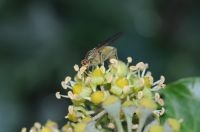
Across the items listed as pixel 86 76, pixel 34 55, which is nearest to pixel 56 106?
pixel 34 55

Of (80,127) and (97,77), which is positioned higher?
(97,77)

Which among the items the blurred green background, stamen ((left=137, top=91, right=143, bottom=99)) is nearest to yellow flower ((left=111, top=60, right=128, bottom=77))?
stamen ((left=137, top=91, right=143, bottom=99))

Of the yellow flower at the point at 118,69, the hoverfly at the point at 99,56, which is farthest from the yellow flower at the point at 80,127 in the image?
the hoverfly at the point at 99,56

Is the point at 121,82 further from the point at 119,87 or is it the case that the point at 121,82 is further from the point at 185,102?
the point at 185,102

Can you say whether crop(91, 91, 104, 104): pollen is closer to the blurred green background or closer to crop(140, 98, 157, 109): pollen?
crop(140, 98, 157, 109): pollen

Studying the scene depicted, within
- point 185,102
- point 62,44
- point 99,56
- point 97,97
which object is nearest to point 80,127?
point 97,97

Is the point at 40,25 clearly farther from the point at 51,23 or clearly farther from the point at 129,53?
the point at 129,53
